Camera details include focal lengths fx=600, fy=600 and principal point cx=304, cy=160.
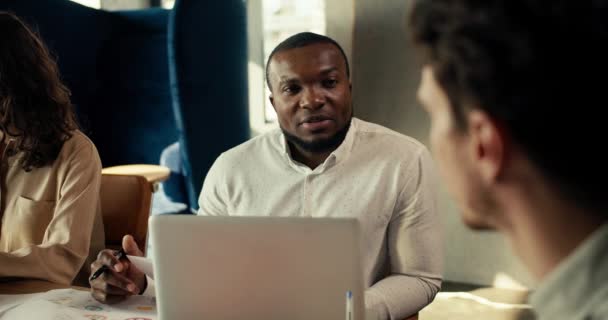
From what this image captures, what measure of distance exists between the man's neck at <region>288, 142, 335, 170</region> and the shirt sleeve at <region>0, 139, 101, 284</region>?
53 centimetres

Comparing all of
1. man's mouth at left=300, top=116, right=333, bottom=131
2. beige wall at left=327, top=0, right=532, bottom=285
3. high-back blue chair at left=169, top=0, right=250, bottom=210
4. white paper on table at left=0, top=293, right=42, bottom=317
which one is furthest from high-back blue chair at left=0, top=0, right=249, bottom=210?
white paper on table at left=0, top=293, right=42, bottom=317

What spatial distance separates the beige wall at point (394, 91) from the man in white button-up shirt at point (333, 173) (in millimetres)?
1524

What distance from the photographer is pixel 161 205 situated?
3.21 m

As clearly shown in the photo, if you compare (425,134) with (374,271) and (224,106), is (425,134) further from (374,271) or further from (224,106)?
(374,271)

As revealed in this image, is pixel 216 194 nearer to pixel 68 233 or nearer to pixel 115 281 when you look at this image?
pixel 68 233

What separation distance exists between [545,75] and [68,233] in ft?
4.25

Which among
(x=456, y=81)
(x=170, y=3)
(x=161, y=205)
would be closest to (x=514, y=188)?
(x=456, y=81)

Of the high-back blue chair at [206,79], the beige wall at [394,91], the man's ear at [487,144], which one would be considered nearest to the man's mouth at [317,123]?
the man's ear at [487,144]

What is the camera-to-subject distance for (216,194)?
5.25 ft

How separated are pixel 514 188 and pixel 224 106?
254 cm

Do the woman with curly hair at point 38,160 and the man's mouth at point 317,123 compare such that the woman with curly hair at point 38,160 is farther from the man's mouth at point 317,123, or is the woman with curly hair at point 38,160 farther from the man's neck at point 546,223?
the man's neck at point 546,223

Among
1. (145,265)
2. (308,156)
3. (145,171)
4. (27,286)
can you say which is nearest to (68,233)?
(27,286)

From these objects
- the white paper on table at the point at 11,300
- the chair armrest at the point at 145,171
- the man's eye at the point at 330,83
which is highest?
the man's eye at the point at 330,83

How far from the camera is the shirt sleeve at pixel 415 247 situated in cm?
126
